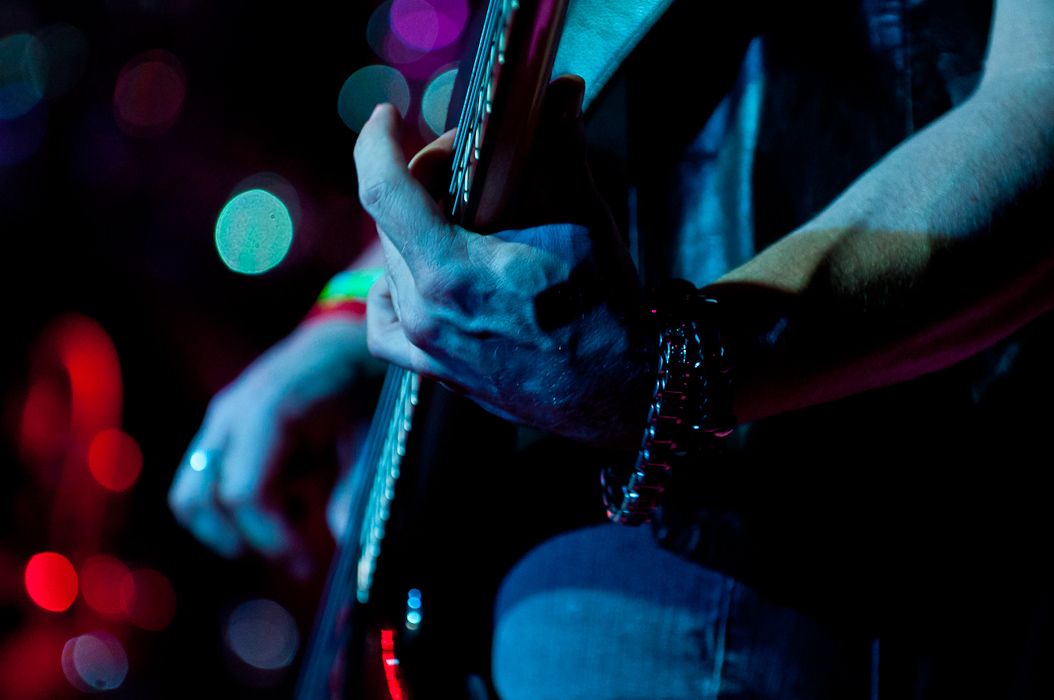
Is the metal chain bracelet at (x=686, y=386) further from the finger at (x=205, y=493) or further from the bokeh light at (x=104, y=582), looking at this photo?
the bokeh light at (x=104, y=582)

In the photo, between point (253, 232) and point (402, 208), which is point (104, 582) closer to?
point (253, 232)

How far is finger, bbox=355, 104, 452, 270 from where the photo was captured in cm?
29

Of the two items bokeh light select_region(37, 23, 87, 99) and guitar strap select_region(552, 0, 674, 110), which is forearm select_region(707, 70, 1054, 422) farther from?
bokeh light select_region(37, 23, 87, 99)

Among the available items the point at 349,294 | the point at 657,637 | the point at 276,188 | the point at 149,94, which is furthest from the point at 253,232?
the point at 657,637

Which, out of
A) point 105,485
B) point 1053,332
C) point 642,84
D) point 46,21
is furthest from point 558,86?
point 46,21

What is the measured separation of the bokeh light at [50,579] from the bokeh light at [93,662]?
12 cm

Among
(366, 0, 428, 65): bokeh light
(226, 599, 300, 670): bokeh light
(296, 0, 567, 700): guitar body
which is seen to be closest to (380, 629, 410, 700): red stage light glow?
(296, 0, 567, 700): guitar body

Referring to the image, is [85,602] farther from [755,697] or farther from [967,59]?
Result: [967,59]

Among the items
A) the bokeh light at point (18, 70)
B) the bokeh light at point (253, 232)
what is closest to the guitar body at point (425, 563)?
the bokeh light at point (253, 232)

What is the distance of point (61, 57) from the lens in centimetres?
147

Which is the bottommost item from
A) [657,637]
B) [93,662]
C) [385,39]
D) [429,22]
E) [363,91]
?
[93,662]

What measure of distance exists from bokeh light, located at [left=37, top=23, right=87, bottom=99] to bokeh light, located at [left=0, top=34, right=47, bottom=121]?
12 mm

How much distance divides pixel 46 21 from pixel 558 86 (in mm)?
1856

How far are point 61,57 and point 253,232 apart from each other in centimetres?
70
